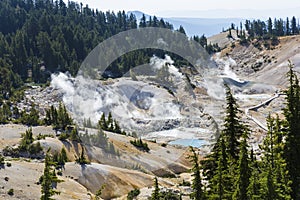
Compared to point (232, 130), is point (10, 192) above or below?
below

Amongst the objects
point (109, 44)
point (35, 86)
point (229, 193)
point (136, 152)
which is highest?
point (109, 44)

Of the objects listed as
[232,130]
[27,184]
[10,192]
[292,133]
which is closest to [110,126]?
[27,184]

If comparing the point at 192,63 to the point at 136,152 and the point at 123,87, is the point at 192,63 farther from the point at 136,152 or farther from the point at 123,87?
the point at 136,152

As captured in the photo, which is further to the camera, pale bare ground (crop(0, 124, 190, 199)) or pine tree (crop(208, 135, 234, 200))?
pale bare ground (crop(0, 124, 190, 199))

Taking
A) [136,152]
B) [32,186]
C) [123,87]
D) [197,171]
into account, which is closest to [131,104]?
[123,87]

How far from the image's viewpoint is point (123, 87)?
10619 cm

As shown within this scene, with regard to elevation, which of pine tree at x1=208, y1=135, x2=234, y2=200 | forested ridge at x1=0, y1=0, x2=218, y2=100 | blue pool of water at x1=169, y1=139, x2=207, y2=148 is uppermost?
forested ridge at x1=0, y1=0, x2=218, y2=100

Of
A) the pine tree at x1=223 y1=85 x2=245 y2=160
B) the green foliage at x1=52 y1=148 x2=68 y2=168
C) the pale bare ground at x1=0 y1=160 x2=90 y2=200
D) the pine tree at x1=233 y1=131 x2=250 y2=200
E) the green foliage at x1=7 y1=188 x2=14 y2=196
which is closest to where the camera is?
the pine tree at x1=233 y1=131 x2=250 y2=200

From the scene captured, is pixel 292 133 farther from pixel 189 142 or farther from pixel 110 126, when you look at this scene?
pixel 189 142

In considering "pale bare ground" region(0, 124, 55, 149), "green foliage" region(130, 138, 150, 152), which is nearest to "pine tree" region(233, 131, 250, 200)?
"pale bare ground" region(0, 124, 55, 149)

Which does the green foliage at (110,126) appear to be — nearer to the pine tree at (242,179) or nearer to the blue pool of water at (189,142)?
the blue pool of water at (189,142)

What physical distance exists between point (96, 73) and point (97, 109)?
3032cm

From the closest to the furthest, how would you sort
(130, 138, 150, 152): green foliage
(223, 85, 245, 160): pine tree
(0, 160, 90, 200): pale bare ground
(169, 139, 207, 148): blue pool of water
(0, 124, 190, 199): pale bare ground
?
(223, 85, 245, 160): pine tree < (0, 160, 90, 200): pale bare ground < (0, 124, 190, 199): pale bare ground < (130, 138, 150, 152): green foliage < (169, 139, 207, 148): blue pool of water

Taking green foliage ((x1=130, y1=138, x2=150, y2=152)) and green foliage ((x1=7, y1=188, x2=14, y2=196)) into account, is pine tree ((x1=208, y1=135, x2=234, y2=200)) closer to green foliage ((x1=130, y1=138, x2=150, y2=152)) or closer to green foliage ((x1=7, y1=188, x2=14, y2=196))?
green foliage ((x1=7, y1=188, x2=14, y2=196))
